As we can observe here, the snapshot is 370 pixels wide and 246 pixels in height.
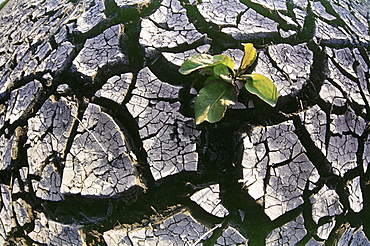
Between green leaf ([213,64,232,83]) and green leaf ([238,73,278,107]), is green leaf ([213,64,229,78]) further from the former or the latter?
green leaf ([238,73,278,107])

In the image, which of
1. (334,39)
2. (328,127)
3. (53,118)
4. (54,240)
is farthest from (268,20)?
(54,240)

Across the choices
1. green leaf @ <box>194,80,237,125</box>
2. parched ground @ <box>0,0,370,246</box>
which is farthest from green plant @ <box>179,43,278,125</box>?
parched ground @ <box>0,0,370,246</box>

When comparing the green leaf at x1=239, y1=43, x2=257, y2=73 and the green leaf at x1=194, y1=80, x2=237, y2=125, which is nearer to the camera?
the green leaf at x1=194, y1=80, x2=237, y2=125

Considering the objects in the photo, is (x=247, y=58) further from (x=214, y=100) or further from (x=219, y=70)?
(x=214, y=100)

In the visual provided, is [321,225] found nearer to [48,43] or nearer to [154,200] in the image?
[154,200]

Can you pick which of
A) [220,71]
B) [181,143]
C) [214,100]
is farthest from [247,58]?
[181,143]

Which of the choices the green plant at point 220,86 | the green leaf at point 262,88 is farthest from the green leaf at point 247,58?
the green leaf at point 262,88
